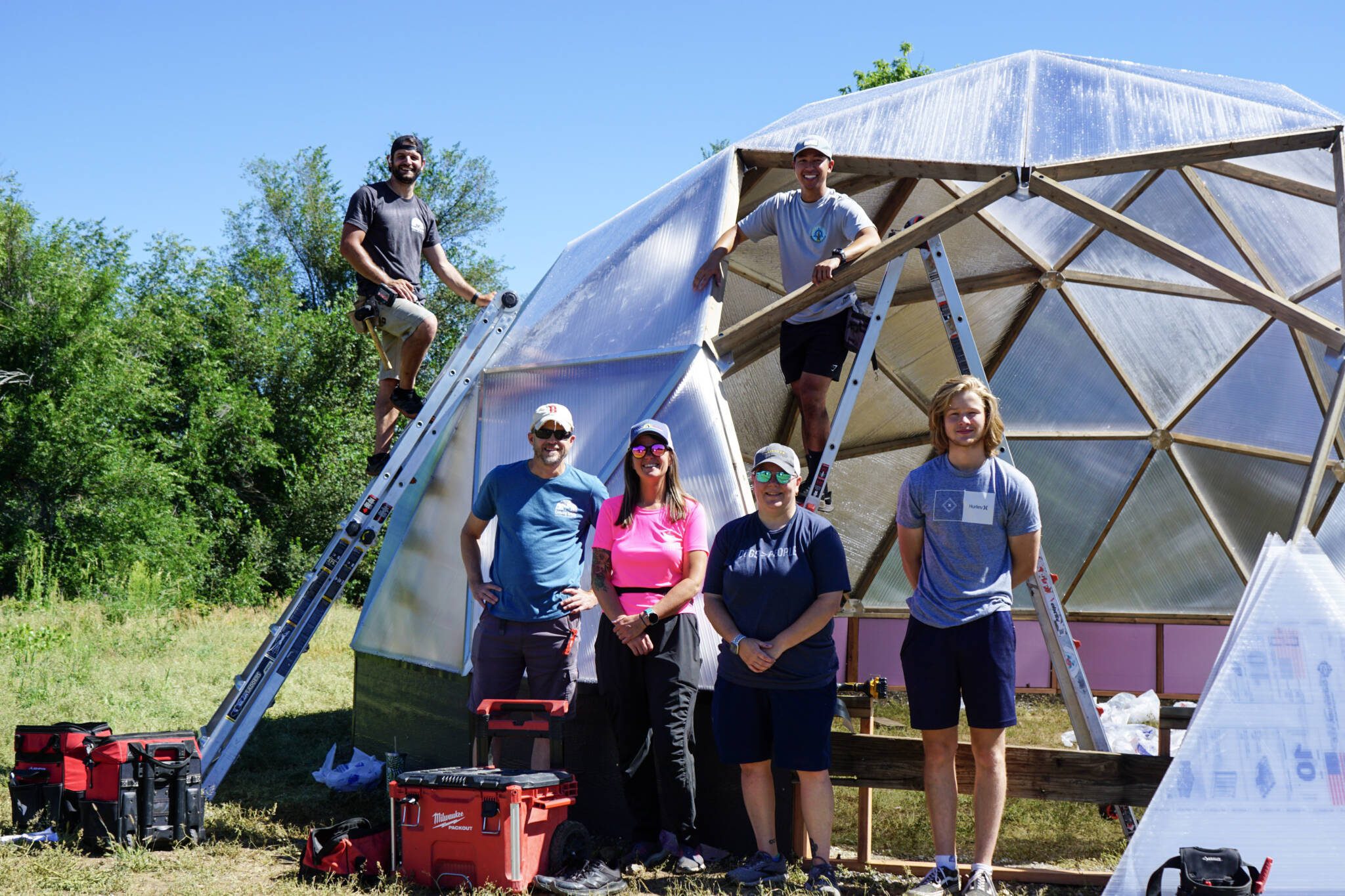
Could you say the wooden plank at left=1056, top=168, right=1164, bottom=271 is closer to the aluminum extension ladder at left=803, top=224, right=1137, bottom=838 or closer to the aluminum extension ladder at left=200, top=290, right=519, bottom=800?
the aluminum extension ladder at left=803, top=224, right=1137, bottom=838

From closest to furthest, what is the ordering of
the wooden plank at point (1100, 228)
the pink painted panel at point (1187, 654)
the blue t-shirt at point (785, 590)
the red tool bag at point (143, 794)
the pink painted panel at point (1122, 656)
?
the blue t-shirt at point (785, 590)
the red tool bag at point (143, 794)
the wooden plank at point (1100, 228)
the pink painted panel at point (1187, 654)
the pink painted panel at point (1122, 656)

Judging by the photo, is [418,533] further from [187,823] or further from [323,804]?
[187,823]

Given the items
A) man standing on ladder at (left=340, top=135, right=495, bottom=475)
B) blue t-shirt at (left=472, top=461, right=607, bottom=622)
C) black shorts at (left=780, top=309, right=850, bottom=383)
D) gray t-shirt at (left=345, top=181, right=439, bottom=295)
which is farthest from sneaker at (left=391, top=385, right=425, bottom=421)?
black shorts at (left=780, top=309, right=850, bottom=383)

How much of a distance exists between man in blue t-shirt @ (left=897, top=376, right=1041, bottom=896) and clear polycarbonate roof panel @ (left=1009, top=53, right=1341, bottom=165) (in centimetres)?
245

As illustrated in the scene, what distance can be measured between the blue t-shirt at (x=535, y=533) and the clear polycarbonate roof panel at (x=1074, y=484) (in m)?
6.71

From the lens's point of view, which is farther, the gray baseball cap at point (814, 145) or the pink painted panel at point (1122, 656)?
the pink painted panel at point (1122, 656)

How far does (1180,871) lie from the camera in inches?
167

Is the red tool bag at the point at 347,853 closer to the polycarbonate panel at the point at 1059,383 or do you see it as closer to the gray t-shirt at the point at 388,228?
the gray t-shirt at the point at 388,228

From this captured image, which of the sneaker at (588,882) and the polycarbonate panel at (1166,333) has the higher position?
the polycarbonate panel at (1166,333)

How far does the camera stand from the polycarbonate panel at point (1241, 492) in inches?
443

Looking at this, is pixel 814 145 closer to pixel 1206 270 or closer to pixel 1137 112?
pixel 1137 112

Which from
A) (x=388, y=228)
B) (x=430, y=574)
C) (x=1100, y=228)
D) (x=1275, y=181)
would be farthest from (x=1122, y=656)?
(x=388, y=228)

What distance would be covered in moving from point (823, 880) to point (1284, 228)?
7.38m

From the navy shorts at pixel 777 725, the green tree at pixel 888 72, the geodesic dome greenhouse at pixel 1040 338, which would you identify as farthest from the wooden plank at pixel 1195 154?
the green tree at pixel 888 72
